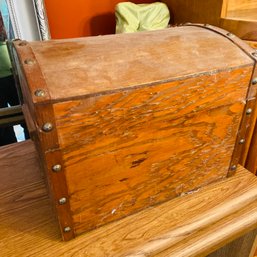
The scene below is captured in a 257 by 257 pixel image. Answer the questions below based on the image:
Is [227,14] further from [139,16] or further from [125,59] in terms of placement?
[125,59]

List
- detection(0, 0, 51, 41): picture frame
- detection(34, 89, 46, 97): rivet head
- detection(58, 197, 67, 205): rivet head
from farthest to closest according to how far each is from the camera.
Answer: detection(0, 0, 51, 41): picture frame < detection(58, 197, 67, 205): rivet head < detection(34, 89, 46, 97): rivet head

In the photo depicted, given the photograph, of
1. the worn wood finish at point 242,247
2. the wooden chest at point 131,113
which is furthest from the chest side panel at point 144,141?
the worn wood finish at point 242,247

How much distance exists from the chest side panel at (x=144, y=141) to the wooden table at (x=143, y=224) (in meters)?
0.04

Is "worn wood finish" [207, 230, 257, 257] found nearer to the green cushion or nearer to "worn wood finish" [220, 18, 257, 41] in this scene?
Result: "worn wood finish" [220, 18, 257, 41]

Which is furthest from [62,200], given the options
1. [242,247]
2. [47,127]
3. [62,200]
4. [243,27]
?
[243,27]

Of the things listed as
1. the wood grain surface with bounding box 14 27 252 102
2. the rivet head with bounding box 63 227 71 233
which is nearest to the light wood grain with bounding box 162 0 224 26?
the wood grain surface with bounding box 14 27 252 102

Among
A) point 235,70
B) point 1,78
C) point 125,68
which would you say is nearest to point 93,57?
point 125,68

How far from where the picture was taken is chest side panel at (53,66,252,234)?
51cm

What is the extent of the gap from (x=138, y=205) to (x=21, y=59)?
415mm

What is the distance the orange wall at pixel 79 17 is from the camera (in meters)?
1.02

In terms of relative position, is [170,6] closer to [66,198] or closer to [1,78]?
[1,78]

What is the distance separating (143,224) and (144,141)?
0.21 meters

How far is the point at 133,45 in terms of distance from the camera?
2.05ft

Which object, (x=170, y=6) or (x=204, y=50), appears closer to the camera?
(x=204, y=50)
